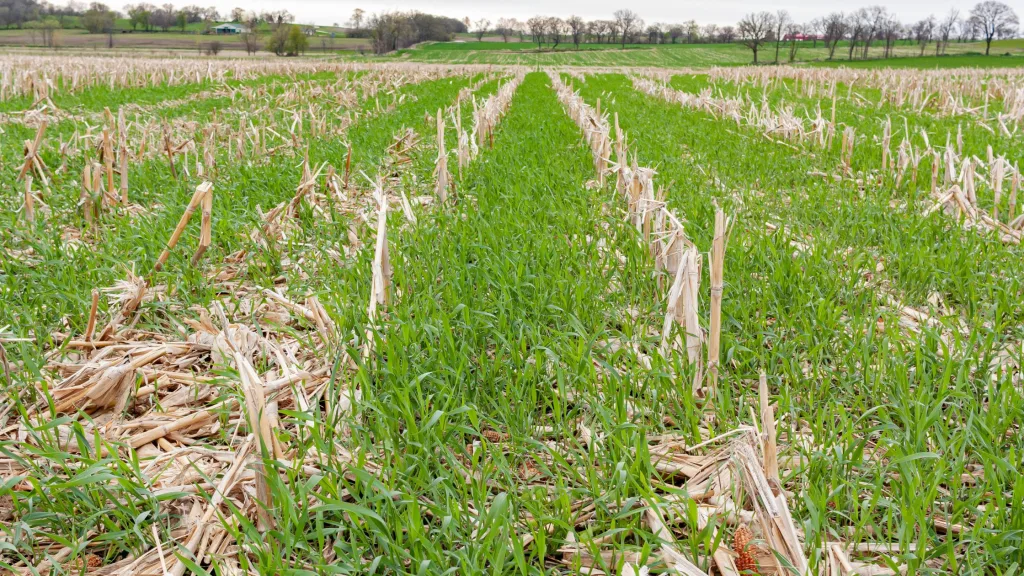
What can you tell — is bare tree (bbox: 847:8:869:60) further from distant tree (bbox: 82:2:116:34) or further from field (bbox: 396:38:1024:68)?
distant tree (bbox: 82:2:116:34)

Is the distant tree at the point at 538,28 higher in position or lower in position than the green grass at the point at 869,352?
higher

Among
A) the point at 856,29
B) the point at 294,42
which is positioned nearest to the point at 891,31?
the point at 856,29

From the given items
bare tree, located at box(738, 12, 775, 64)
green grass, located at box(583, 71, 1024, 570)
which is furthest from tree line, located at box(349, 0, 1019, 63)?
green grass, located at box(583, 71, 1024, 570)

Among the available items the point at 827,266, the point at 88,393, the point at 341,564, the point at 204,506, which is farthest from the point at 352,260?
the point at 827,266

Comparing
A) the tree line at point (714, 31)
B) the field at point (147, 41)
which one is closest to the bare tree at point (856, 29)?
the tree line at point (714, 31)

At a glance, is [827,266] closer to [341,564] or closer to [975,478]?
[975,478]

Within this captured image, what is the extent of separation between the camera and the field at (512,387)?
1694 millimetres

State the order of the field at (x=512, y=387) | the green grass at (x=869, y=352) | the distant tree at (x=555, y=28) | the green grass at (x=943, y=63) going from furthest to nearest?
1. the distant tree at (x=555, y=28)
2. the green grass at (x=943, y=63)
3. the green grass at (x=869, y=352)
4. the field at (x=512, y=387)

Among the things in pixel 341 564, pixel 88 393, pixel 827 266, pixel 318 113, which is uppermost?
pixel 318 113

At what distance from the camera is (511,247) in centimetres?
389

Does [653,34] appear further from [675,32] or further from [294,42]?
[294,42]

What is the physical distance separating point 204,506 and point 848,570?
1.73 m

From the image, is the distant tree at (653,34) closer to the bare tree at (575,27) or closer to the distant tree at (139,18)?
the bare tree at (575,27)

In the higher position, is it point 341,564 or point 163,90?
point 163,90
